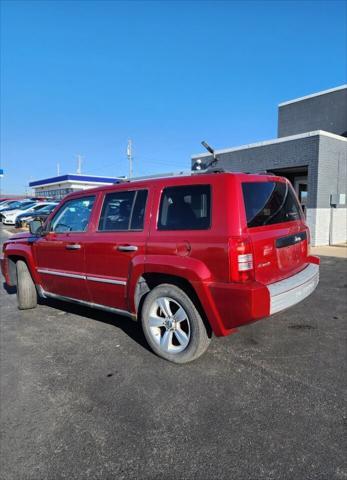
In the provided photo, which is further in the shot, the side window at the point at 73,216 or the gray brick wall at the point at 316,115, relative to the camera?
the gray brick wall at the point at 316,115

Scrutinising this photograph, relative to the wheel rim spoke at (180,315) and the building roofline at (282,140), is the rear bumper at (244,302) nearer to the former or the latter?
the wheel rim spoke at (180,315)

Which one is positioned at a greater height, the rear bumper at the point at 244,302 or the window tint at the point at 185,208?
the window tint at the point at 185,208

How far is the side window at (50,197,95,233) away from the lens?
4.32 m

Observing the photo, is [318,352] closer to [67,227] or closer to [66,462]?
[66,462]

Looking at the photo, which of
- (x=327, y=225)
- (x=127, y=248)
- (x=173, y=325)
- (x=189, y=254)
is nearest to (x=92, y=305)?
(x=127, y=248)

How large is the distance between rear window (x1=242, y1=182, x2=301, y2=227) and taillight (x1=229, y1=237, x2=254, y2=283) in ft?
0.70

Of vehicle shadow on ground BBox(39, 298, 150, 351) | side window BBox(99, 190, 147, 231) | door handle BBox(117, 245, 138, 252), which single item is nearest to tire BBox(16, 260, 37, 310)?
vehicle shadow on ground BBox(39, 298, 150, 351)

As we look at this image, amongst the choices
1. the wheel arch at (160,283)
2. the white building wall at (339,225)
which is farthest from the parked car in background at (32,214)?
the wheel arch at (160,283)

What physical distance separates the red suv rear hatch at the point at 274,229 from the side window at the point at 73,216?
2070 mm

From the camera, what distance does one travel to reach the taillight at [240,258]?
9.74ft

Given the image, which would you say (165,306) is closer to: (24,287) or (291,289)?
(291,289)

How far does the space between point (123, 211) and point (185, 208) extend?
2.82ft

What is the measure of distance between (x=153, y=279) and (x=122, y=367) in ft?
3.08

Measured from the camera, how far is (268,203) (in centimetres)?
345
